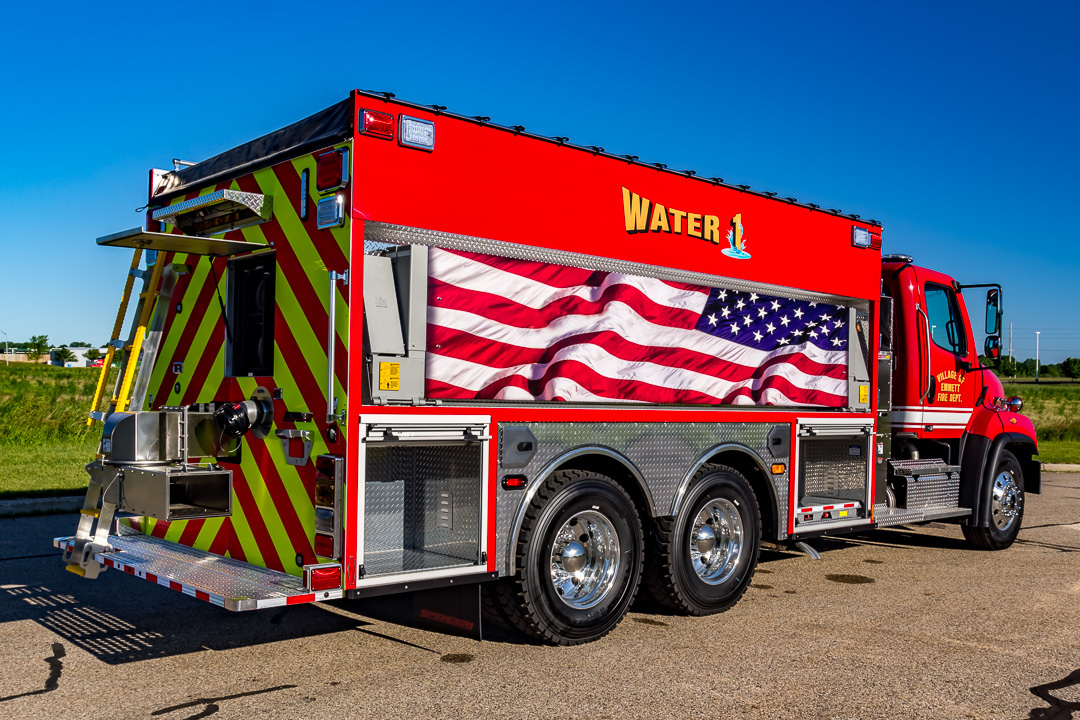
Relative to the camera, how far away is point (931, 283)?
9.87 metres

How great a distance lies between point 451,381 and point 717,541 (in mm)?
2772

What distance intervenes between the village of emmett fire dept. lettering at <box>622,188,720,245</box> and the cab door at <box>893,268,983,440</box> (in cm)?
351

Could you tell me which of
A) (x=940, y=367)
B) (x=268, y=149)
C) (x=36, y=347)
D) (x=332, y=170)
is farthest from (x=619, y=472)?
(x=36, y=347)

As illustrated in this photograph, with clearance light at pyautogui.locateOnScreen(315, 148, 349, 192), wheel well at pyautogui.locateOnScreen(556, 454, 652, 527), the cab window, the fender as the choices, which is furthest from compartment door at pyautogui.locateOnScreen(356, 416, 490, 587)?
the fender

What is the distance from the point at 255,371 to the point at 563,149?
8.03 ft

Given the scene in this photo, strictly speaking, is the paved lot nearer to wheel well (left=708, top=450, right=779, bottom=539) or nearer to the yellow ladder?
wheel well (left=708, top=450, right=779, bottom=539)

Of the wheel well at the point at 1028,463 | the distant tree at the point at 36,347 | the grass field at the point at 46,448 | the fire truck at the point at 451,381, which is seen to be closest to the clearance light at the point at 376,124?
the fire truck at the point at 451,381

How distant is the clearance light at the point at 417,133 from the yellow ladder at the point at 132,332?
2.12 metres

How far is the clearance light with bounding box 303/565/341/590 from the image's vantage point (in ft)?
16.0

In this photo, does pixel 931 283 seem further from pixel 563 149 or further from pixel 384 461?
pixel 384 461

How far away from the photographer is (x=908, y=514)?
904 centimetres

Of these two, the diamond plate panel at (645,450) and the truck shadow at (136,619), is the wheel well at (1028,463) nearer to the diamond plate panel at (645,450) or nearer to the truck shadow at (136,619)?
the diamond plate panel at (645,450)

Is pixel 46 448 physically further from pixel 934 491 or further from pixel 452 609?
pixel 934 491

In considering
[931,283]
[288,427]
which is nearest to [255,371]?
[288,427]
